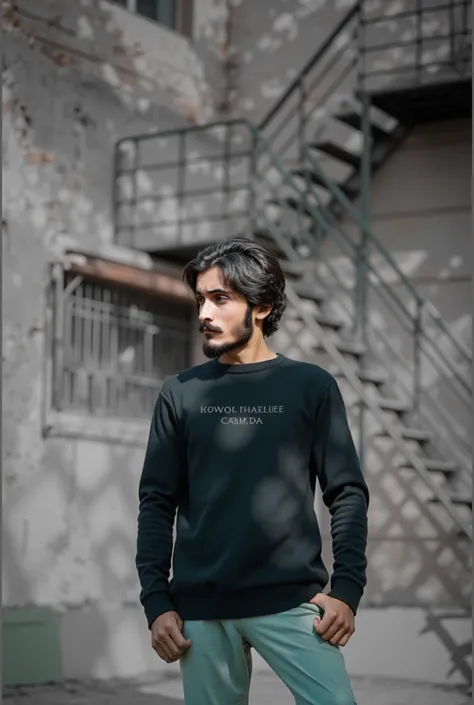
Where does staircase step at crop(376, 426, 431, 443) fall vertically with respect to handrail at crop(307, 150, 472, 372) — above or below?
below

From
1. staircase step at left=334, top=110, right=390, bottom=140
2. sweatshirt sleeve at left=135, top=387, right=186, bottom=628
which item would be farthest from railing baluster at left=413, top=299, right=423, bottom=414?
sweatshirt sleeve at left=135, top=387, right=186, bottom=628

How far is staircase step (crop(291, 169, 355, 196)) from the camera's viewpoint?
9.56m

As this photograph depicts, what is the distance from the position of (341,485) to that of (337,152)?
280 inches

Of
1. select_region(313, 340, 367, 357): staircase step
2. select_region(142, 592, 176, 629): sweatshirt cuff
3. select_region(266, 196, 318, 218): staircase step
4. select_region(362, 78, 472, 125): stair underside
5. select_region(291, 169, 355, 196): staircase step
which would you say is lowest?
select_region(142, 592, 176, 629): sweatshirt cuff

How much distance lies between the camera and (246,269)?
2.94 m

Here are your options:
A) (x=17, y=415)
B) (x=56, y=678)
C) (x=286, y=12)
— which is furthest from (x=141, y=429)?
(x=286, y=12)

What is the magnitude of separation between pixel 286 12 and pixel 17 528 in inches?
201

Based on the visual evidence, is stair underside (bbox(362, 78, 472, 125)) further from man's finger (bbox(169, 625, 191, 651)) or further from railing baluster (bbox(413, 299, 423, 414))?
man's finger (bbox(169, 625, 191, 651))

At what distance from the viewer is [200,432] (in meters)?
2.85

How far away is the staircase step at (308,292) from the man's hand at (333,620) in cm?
621

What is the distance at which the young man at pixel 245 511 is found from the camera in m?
2.75

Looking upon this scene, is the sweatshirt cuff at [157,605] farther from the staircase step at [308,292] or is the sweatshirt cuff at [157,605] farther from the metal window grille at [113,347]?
the staircase step at [308,292]

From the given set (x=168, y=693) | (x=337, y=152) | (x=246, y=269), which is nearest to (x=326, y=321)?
(x=337, y=152)

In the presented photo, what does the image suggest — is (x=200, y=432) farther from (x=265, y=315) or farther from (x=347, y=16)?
(x=347, y=16)
